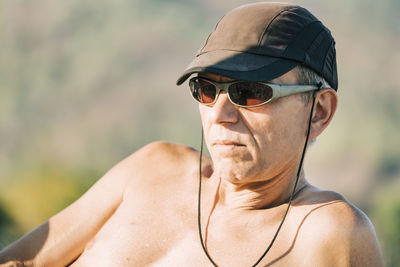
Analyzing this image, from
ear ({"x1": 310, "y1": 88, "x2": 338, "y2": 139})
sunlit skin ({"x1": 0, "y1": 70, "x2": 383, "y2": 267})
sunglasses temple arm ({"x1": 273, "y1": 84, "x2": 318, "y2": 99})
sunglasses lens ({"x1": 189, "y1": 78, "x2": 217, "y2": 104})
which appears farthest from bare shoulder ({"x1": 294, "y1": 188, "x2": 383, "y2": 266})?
sunglasses lens ({"x1": 189, "y1": 78, "x2": 217, "y2": 104})

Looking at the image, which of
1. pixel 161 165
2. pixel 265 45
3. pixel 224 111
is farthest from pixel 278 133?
pixel 161 165

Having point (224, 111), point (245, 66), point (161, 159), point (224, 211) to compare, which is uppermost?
point (245, 66)

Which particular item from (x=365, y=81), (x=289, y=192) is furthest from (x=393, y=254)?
(x=289, y=192)

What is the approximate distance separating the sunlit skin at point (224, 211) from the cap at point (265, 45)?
0.07 m

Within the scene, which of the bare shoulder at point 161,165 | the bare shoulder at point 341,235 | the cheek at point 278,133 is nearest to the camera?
the bare shoulder at point 341,235

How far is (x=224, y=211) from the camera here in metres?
2.20

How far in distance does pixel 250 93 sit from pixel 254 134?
0.16m

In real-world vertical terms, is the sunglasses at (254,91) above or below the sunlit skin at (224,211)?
above

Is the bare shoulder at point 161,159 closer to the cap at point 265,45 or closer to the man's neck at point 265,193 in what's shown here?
the man's neck at point 265,193

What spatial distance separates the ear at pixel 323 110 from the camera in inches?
84.1

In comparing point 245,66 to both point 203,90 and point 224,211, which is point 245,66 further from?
point 224,211

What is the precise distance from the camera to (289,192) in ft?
7.21

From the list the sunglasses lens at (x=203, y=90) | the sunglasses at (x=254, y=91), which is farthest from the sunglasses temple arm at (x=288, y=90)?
the sunglasses lens at (x=203, y=90)

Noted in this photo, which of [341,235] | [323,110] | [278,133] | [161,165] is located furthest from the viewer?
[161,165]
